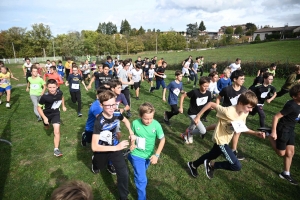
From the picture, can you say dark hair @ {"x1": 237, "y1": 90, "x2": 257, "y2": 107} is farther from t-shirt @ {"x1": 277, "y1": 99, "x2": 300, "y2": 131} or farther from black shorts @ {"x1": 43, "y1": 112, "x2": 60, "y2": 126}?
black shorts @ {"x1": 43, "y1": 112, "x2": 60, "y2": 126}

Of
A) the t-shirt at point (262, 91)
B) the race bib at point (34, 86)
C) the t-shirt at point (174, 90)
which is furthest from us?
the race bib at point (34, 86)

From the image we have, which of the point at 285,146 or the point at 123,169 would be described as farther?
the point at 285,146

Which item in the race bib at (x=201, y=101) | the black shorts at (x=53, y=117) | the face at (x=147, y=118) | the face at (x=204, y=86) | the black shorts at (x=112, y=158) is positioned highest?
the face at (x=204, y=86)

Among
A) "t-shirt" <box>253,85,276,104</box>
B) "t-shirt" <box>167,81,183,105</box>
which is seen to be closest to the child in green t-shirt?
"t-shirt" <box>167,81,183,105</box>

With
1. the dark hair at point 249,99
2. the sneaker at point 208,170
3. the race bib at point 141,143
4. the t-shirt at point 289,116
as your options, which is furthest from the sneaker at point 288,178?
the race bib at point 141,143

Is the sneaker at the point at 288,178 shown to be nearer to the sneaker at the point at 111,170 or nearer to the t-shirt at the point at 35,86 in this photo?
the sneaker at the point at 111,170

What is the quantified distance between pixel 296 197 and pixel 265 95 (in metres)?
3.23

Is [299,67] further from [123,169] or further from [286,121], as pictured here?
[123,169]

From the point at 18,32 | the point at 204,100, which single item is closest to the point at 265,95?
the point at 204,100

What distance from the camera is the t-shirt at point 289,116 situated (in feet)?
11.3

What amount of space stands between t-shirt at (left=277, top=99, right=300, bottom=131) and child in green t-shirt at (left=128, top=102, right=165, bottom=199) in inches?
99.4

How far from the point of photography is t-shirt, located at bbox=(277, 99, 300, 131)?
3440 mm

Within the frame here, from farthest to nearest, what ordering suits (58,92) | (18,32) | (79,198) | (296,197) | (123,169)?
1. (18,32)
2. (58,92)
3. (296,197)
4. (123,169)
5. (79,198)

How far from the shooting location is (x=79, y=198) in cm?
133
